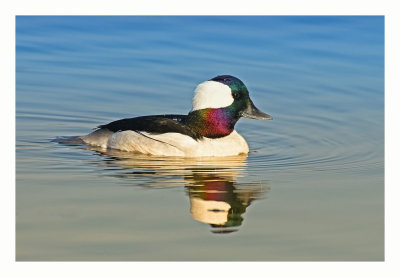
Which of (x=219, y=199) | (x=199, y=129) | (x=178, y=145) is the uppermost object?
(x=199, y=129)

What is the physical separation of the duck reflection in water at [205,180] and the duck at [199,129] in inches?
6.3

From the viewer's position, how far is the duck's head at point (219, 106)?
1369 cm

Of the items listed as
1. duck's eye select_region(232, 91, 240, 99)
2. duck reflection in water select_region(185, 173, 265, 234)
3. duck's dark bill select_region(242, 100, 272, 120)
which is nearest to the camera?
duck reflection in water select_region(185, 173, 265, 234)

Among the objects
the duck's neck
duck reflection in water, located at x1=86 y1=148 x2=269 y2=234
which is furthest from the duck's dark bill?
duck reflection in water, located at x1=86 y1=148 x2=269 y2=234

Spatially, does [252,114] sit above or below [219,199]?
above

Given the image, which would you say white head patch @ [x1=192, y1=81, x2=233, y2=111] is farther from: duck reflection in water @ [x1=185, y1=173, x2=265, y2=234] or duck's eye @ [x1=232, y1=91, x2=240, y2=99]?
duck reflection in water @ [x1=185, y1=173, x2=265, y2=234]

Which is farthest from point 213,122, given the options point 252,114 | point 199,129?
point 252,114

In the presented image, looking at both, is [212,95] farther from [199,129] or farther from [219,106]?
[199,129]

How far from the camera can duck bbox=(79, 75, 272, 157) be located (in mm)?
13547

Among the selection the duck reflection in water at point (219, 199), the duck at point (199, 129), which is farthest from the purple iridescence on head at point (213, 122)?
the duck reflection in water at point (219, 199)

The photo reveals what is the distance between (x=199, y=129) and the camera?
13859 mm

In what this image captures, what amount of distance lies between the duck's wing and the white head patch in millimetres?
340

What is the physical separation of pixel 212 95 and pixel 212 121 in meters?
0.39

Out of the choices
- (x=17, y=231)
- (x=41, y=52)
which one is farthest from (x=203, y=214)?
(x=41, y=52)
